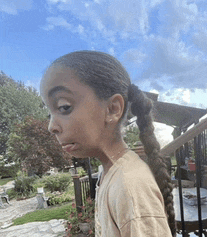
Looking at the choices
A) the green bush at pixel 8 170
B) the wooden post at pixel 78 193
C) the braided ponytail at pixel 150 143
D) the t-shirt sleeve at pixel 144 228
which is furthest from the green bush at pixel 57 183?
the t-shirt sleeve at pixel 144 228

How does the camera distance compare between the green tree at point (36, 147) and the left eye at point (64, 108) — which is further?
the green tree at point (36, 147)

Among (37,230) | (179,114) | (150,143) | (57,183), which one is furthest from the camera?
(57,183)

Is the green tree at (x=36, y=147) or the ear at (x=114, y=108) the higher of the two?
the ear at (x=114, y=108)

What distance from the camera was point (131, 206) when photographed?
0.67 m

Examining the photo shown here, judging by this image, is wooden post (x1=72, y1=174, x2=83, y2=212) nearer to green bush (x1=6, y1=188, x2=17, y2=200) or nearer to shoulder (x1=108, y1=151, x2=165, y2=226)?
shoulder (x1=108, y1=151, x2=165, y2=226)

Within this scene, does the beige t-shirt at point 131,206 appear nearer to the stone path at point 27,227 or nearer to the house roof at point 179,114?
the house roof at point 179,114

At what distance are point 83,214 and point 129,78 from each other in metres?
3.77

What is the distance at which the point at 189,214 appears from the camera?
2.13 metres

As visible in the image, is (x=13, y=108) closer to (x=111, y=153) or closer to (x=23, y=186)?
(x=23, y=186)

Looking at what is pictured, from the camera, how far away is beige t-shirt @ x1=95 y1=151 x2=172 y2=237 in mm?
656

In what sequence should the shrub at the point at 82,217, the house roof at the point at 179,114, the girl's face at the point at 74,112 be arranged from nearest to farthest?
the girl's face at the point at 74,112 < the shrub at the point at 82,217 < the house roof at the point at 179,114

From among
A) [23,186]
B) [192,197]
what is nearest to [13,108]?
[23,186]

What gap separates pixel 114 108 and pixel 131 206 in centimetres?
34

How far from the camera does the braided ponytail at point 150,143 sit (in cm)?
88
